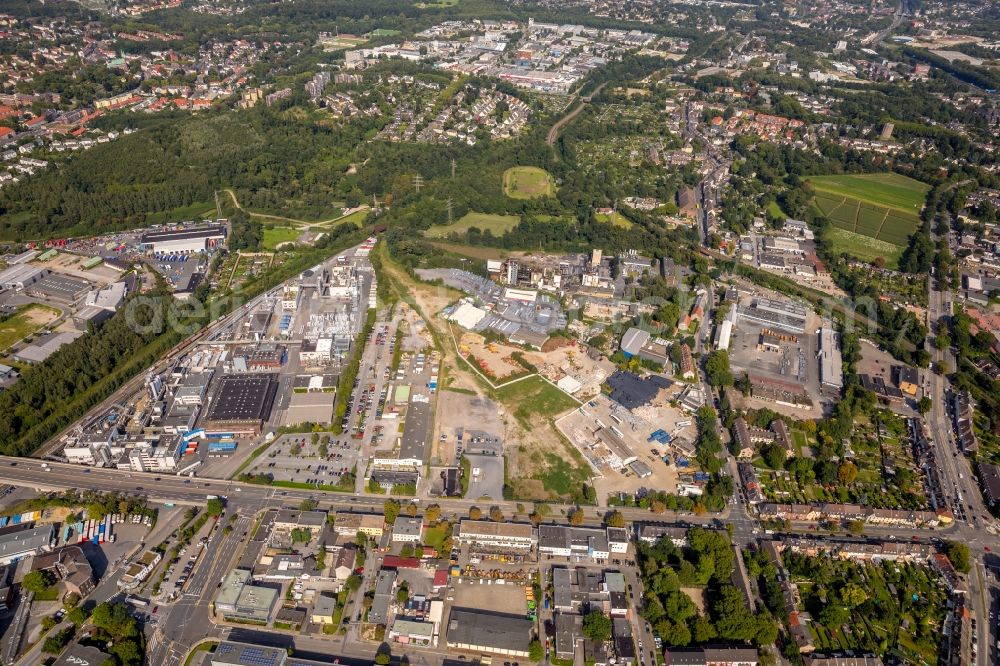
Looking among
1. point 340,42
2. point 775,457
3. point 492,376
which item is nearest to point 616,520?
point 775,457

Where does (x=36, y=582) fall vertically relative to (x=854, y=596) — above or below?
above

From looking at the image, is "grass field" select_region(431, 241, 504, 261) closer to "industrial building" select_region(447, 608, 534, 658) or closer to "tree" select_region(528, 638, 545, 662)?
"industrial building" select_region(447, 608, 534, 658)

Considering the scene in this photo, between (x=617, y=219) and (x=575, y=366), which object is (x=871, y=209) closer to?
(x=617, y=219)

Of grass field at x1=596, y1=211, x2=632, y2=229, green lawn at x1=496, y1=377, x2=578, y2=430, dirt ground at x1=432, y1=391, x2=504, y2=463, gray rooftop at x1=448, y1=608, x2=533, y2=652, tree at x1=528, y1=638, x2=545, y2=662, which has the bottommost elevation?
tree at x1=528, y1=638, x2=545, y2=662

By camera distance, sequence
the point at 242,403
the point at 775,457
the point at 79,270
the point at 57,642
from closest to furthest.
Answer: the point at 57,642, the point at 775,457, the point at 242,403, the point at 79,270

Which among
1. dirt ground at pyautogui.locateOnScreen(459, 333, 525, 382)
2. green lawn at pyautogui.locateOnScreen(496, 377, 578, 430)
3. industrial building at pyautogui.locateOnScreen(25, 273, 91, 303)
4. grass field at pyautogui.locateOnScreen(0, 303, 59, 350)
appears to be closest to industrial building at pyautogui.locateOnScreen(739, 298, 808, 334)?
green lawn at pyautogui.locateOnScreen(496, 377, 578, 430)

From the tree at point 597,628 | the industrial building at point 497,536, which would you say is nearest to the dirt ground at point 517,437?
the industrial building at point 497,536

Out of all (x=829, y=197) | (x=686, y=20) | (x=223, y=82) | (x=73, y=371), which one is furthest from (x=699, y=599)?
(x=686, y=20)
